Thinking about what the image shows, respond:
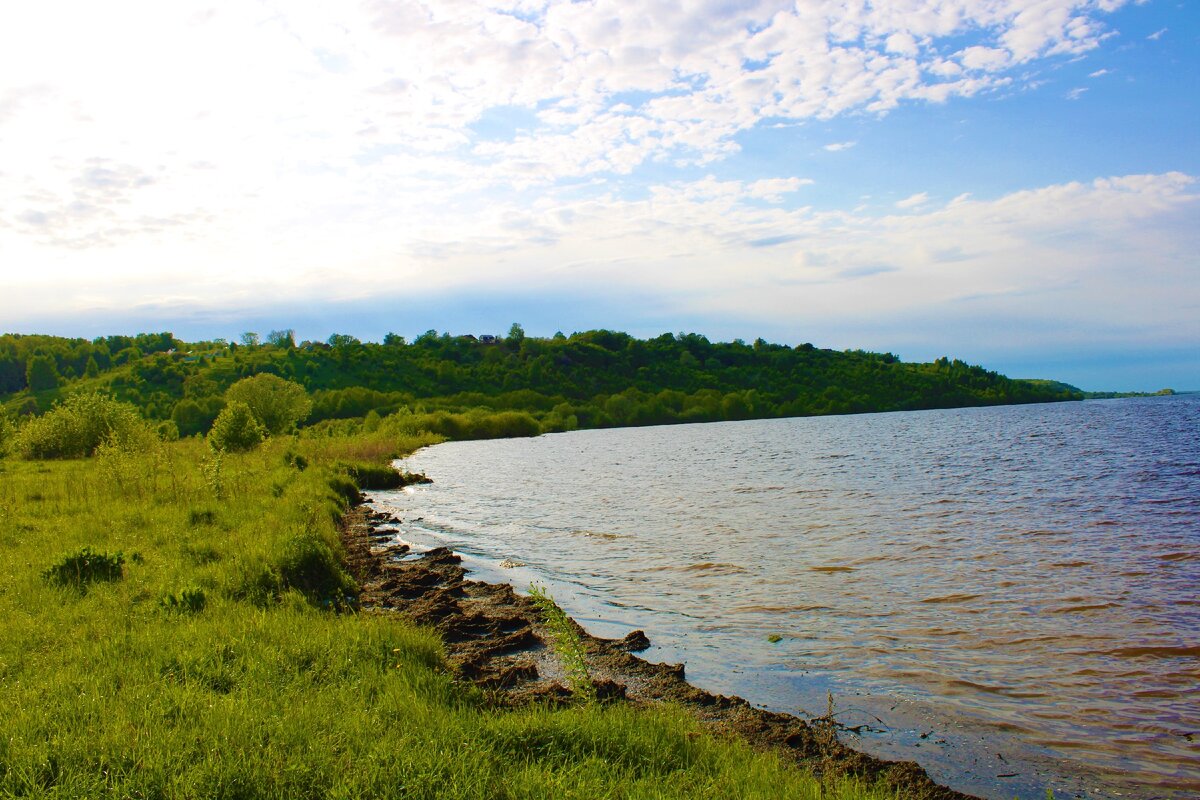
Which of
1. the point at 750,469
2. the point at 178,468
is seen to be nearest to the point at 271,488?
the point at 178,468

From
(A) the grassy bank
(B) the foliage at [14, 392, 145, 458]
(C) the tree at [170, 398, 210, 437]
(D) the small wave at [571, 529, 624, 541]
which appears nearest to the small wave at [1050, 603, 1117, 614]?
(A) the grassy bank

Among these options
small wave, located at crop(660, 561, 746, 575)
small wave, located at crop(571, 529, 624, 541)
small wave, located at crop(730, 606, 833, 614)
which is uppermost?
small wave, located at crop(730, 606, 833, 614)

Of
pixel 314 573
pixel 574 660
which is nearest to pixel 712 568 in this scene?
pixel 314 573

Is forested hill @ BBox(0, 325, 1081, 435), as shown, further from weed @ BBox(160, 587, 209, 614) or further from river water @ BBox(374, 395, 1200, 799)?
weed @ BBox(160, 587, 209, 614)

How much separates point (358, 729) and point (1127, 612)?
1291 centimetres

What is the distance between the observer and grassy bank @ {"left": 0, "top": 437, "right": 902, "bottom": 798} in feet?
17.0

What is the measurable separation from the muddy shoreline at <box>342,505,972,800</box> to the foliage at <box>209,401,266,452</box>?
31.9m

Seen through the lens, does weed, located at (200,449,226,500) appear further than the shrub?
Yes

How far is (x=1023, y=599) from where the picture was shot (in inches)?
537

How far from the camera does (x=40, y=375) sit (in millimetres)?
145250

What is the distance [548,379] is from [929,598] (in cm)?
15978

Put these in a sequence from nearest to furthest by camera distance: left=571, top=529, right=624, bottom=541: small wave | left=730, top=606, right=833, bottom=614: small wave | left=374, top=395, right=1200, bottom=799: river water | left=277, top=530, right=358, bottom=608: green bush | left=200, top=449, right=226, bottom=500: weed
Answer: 1. left=374, top=395, right=1200, bottom=799: river water
2. left=277, top=530, right=358, bottom=608: green bush
3. left=730, top=606, right=833, bottom=614: small wave
4. left=200, top=449, right=226, bottom=500: weed
5. left=571, top=529, right=624, bottom=541: small wave

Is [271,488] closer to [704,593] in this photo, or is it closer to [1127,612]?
[704,593]

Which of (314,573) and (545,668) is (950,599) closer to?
(545,668)
